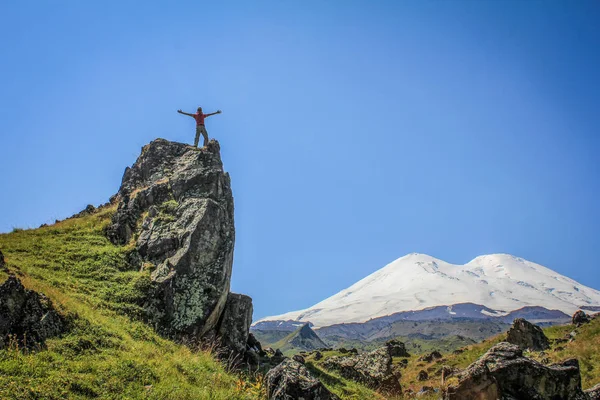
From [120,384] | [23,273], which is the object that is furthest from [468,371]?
[23,273]

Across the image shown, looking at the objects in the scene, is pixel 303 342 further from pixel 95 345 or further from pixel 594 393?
pixel 95 345

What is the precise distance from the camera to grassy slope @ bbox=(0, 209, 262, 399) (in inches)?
411

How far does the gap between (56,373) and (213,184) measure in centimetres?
1685

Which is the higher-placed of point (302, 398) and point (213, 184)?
point (213, 184)

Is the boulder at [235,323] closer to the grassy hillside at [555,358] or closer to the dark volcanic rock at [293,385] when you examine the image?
the grassy hillside at [555,358]

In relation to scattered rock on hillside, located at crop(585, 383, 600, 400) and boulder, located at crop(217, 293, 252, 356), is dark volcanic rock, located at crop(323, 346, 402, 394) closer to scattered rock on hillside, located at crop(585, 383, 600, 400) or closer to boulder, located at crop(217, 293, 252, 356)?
boulder, located at crop(217, 293, 252, 356)

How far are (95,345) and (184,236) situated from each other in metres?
10.1

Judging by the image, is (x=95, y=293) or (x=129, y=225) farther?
(x=129, y=225)

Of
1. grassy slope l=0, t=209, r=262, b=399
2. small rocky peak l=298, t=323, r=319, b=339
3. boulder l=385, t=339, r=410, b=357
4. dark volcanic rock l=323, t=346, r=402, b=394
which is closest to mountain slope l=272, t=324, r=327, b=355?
small rocky peak l=298, t=323, r=319, b=339

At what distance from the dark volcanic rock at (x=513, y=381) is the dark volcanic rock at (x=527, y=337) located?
24822 mm

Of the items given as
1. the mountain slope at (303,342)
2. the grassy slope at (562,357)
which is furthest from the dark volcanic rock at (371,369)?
the mountain slope at (303,342)

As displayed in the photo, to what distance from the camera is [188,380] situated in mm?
12883

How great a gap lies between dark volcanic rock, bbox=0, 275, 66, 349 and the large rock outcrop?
623cm

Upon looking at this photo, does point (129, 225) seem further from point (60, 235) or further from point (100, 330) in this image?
point (100, 330)
